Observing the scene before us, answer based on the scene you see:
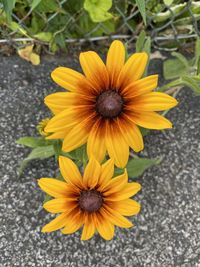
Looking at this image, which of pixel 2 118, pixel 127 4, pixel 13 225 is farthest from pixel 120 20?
pixel 13 225

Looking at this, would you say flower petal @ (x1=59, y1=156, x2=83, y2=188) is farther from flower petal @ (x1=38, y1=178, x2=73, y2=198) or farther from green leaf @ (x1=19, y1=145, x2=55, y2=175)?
green leaf @ (x1=19, y1=145, x2=55, y2=175)

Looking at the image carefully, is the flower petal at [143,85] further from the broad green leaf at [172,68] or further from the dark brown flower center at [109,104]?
the broad green leaf at [172,68]

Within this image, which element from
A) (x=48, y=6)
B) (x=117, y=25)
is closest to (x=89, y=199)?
(x=48, y=6)

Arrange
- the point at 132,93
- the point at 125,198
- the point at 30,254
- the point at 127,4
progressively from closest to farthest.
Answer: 1. the point at 132,93
2. the point at 125,198
3. the point at 30,254
4. the point at 127,4

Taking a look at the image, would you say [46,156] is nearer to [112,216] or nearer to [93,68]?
[112,216]

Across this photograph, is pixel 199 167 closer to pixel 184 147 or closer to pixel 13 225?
pixel 184 147

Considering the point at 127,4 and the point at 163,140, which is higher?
the point at 127,4

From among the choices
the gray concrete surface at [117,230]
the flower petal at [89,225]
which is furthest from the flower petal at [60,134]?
the gray concrete surface at [117,230]

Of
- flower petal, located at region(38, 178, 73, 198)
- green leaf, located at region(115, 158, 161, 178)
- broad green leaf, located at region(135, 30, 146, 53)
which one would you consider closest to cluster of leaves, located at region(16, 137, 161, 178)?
green leaf, located at region(115, 158, 161, 178)
